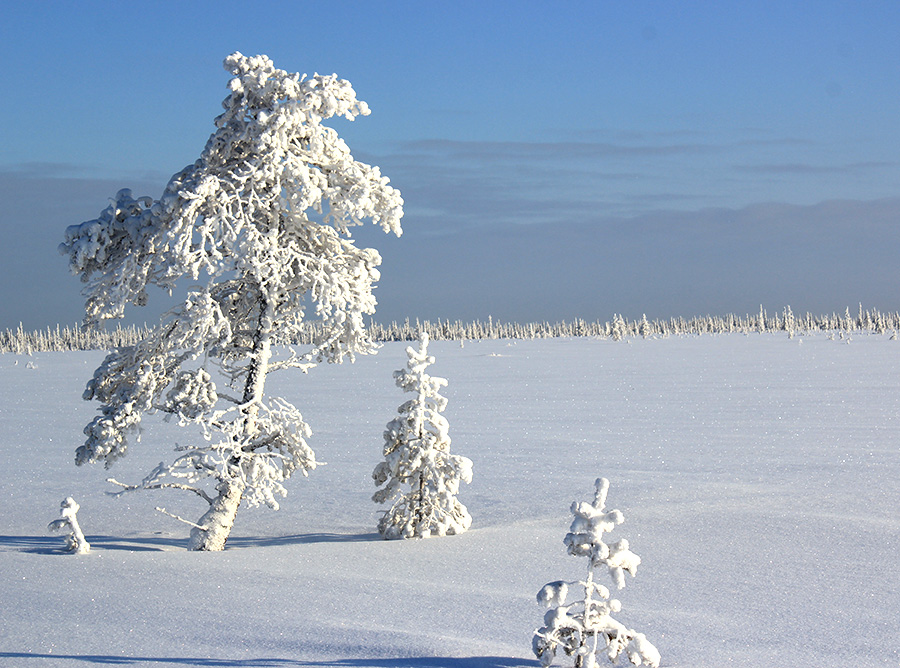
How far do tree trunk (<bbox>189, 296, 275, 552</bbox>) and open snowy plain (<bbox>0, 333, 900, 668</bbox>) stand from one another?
36 cm

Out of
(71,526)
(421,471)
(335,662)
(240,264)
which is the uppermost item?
(240,264)

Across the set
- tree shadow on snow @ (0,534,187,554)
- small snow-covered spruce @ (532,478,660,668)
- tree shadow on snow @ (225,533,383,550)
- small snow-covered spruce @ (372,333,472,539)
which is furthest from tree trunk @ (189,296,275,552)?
small snow-covered spruce @ (532,478,660,668)

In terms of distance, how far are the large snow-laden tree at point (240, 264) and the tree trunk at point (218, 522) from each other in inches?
0.6

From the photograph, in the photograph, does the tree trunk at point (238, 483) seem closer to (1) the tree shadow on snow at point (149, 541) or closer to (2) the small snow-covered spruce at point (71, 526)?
(1) the tree shadow on snow at point (149, 541)

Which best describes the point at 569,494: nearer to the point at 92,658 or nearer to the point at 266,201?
the point at 266,201

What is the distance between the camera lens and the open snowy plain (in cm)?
541

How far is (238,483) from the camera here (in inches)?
381

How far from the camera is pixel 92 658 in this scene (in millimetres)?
5172

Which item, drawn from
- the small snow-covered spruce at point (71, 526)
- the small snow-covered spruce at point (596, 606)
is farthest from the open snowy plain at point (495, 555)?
the small snow-covered spruce at point (596, 606)

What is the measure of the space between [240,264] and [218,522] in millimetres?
3216

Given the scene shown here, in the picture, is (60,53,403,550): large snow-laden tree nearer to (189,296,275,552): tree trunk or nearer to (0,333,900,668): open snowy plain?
(189,296,275,552): tree trunk

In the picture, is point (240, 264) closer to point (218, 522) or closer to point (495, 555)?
point (218, 522)

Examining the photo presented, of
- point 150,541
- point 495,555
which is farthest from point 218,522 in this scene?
point 495,555

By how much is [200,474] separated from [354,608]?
163 inches
